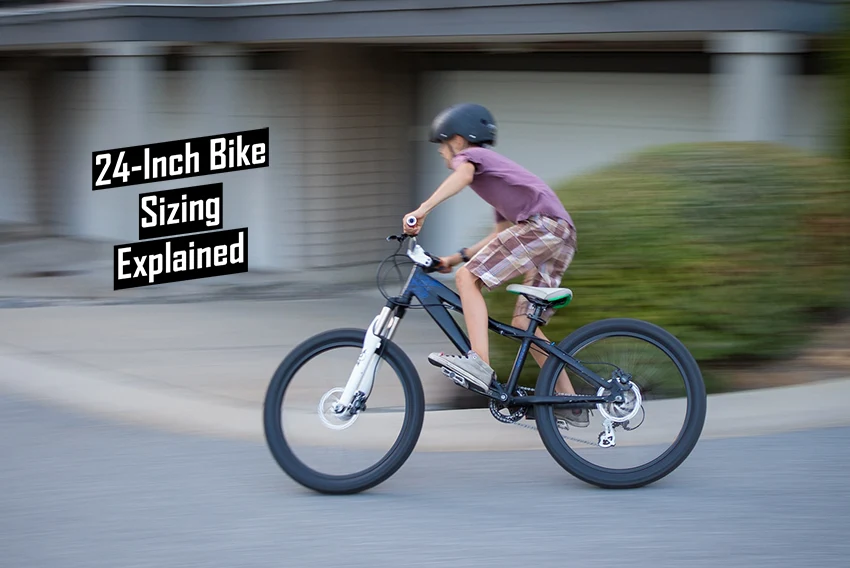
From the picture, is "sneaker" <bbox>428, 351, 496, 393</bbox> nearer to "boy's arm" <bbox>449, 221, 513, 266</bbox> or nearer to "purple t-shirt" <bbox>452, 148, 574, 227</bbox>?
"boy's arm" <bbox>449, 221, 513, 266</bbox>

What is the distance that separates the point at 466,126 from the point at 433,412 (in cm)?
190

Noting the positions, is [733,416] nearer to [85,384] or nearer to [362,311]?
[85,384]

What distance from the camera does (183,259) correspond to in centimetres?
1218

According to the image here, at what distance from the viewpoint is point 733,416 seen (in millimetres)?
5875

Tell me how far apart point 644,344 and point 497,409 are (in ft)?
2.30

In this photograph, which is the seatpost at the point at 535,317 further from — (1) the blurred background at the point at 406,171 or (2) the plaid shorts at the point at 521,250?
(1) the blurred background at the point at 406,171

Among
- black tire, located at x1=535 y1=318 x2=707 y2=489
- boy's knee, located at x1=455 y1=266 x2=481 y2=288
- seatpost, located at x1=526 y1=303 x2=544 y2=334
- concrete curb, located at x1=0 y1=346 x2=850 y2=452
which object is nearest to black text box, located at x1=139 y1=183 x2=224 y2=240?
concrete curb, located at x1=0 y1=346 x2=850 y2=452

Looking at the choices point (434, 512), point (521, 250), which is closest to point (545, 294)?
point (521, 250)

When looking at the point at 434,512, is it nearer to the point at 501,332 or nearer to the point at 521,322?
the point at 501,332

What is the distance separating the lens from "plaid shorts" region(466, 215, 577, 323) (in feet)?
16.6

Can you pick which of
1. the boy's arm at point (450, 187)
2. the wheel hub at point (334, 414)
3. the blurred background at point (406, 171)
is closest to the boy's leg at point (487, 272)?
the boy's arm at point (450, 187)

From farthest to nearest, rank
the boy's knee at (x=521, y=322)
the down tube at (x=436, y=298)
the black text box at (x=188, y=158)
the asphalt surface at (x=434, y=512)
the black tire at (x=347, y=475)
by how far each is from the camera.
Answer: the black text box at (x=188, y=158) → the boy's knee at (x=521, y=322) → the down tube at (x=436, y=298) → the black tire at (x=347, y=475) → the asphalt surface at (x=434, y=512)

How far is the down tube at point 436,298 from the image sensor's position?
5020 mm

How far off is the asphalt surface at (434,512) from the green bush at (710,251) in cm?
100
